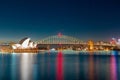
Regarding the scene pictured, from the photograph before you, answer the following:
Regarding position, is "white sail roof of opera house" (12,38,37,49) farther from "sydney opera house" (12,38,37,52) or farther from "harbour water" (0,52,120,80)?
"harbour water" (0,52,120,80)

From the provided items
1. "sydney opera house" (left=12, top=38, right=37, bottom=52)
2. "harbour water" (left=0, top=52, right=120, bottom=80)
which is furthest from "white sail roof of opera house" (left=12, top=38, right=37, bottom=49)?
"harbour water" (left=0, top=52, right=120, bottom=80)

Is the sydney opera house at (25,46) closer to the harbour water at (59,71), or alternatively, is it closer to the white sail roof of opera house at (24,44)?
the white sail roof of opera house at (24,44)

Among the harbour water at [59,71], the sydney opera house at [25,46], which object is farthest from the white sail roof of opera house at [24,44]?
the harbour water at [59,71]

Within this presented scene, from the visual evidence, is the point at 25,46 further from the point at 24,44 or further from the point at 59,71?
the point at 59,71

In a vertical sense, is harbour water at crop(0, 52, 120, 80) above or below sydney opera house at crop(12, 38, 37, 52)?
below

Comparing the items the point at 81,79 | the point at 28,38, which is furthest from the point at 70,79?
the point at 28,38

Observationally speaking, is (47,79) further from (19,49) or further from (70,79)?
(19,49)

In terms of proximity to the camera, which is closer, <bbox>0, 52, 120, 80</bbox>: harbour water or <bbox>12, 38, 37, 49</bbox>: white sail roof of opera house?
<bbox>0, 52, 120, 80</bbox>: harbour water

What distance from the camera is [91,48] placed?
147250 mm

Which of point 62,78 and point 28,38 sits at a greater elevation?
point 28,38

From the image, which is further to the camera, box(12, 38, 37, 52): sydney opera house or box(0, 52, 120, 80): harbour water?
box(12, 38, 37, 52): sydney opera house

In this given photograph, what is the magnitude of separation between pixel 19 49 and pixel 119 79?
332 ft

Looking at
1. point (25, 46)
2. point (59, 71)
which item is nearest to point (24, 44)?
point (25, 46)

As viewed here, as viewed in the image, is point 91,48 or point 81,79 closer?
point 81,79
